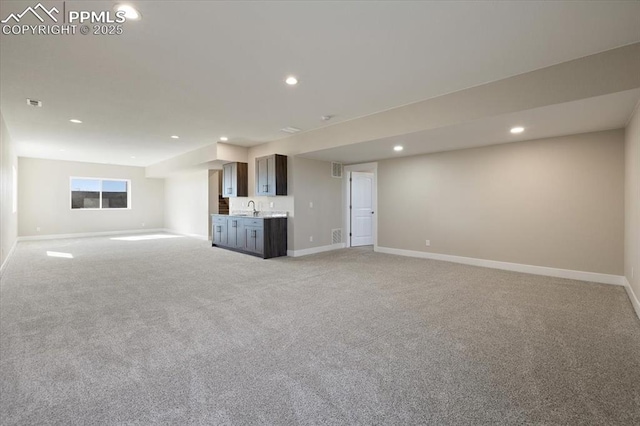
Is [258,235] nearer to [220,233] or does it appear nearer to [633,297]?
[220,233]

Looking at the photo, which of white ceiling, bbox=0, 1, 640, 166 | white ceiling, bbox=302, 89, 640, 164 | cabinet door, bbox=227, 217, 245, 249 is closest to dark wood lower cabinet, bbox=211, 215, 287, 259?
cabinet door, bbox=227, 217, 245, 249

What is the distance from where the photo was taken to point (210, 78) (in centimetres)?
333

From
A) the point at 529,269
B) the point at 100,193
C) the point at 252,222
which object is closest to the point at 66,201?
the point at 100,193

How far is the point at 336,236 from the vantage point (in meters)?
7.48

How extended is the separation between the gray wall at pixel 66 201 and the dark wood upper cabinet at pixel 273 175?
713 centimetres

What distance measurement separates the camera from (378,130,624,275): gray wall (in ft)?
13.7

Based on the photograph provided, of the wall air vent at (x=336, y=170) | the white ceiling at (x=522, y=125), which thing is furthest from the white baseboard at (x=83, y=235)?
the white ceiling at (x=522, y=125)

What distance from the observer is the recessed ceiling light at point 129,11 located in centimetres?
211

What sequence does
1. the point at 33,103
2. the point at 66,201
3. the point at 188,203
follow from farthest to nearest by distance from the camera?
1. the point at 188,203
2. the point at 66,201
3. the point at 33,103

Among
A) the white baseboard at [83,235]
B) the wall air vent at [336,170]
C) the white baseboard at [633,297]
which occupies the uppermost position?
the wall air vent at [336,170]

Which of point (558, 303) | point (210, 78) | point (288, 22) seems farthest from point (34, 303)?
point (558, 303)

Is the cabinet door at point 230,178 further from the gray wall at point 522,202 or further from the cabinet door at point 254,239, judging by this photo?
the gray wall at point 522,202

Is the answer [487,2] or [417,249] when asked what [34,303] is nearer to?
[487,2]

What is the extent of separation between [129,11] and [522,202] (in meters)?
5.81
